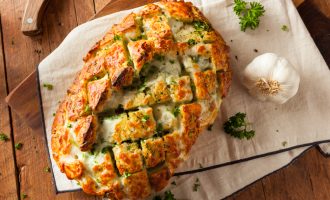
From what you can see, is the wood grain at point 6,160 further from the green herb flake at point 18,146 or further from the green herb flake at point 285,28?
the green herb flake at point 285,28

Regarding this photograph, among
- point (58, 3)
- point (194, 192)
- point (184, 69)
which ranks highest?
point (58, 3)

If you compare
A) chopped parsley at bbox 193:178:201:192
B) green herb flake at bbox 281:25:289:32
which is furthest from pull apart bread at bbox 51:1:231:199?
green herb flake at bbox 281:25:289:32

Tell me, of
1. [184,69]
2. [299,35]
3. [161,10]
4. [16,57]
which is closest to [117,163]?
[184,69]

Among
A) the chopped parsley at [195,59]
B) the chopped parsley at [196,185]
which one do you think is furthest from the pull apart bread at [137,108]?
the chopped parsley at [196,185]

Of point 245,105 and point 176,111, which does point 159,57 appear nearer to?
point 176,111

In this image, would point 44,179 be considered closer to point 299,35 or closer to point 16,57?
point 16,57
